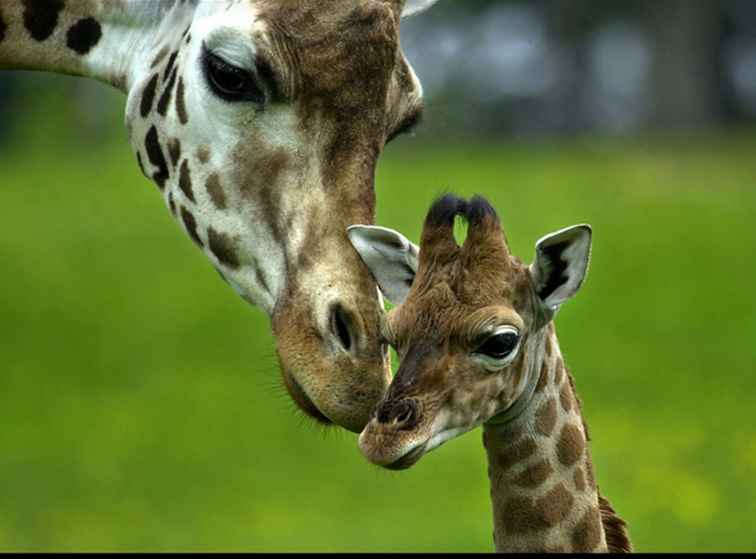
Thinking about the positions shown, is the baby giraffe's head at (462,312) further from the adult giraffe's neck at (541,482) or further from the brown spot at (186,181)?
the brown spot at (186,181)

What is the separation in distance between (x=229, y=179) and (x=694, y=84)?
40909mm

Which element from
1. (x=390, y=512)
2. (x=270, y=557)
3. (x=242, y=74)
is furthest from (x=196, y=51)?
(x=390, y=512)

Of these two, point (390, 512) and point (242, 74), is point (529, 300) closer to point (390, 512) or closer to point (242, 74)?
point (242, 74)

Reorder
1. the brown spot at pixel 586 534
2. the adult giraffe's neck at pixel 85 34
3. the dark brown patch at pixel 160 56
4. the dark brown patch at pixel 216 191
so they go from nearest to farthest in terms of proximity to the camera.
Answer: the brown spot at pixel 586 534 → the dark brown patch at pixel 216 191 → the dark brown patch at pixel 160 56 → the adult giraffe's neck at pixel 85 34

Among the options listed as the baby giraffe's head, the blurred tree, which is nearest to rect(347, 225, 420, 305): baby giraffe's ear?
the baby giraffe's head

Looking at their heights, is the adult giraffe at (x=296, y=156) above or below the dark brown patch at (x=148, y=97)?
below

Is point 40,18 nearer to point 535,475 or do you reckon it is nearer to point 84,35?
point 84,35

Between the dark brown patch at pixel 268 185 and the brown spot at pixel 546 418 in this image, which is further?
the dark brown patch at pixel 268 185

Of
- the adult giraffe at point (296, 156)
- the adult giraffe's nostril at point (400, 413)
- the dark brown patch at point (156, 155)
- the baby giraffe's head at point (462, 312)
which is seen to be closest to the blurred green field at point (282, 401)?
the dark brown patch at point (156, 155)

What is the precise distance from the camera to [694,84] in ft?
155

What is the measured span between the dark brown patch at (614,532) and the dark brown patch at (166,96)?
2.42 m

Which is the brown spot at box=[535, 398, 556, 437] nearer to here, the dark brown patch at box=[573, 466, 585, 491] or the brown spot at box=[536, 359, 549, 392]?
the brown spot at box=[536, 359, 549, 392]

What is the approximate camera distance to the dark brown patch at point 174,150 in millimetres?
7770

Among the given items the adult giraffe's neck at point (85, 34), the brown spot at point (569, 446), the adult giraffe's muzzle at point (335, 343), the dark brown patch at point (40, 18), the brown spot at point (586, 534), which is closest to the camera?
the adult giraffe's muzzle at point (335, 343)
